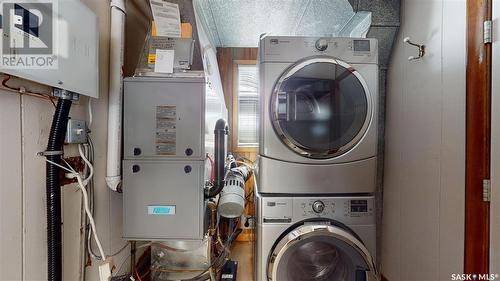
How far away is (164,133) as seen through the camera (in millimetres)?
1220

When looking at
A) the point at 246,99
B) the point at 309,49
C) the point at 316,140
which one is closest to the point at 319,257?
the point at 316,140

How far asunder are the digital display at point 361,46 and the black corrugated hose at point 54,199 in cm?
157

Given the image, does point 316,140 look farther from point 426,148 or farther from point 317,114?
point 426,148

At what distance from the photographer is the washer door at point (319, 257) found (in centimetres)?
132

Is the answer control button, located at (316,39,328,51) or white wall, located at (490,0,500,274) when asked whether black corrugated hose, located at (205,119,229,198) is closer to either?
control button, located at (316,39,328,51)

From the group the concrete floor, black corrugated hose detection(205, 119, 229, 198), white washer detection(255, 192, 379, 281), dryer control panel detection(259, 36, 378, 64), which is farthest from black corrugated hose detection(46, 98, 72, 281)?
the concrete floor

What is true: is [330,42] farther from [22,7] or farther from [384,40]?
[22,7]

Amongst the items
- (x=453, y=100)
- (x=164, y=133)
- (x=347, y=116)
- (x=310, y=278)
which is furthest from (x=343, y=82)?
(x=310, y=278)

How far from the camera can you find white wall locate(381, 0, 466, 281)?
1.22 metres

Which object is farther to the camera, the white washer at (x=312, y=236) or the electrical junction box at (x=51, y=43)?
the white washer at (x=312, y=236)

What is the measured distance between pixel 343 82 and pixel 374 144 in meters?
0.45

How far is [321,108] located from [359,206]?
0.67m

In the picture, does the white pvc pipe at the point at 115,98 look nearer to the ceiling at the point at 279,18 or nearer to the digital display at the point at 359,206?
the ceiling at the point at 279,18

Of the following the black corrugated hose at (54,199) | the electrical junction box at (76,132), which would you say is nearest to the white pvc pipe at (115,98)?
the electrical junction box at (76,132)
